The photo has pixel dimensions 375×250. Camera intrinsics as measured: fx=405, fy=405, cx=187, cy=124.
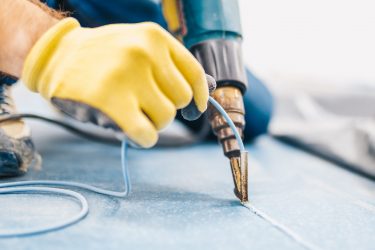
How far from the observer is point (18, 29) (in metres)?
0.43

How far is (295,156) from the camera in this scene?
91 cm

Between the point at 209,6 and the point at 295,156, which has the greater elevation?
the point at 209,6

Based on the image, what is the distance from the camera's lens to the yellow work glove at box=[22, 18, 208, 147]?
35 centimetres

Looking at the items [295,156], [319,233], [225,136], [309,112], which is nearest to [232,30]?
[225,136]

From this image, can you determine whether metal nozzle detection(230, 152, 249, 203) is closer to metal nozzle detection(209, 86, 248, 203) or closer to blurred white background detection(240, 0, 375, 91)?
metal nozzle detection(209, 86, 248, 203)

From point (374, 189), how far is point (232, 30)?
353 mm

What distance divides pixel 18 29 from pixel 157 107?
18 cm

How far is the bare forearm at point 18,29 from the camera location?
0.43m

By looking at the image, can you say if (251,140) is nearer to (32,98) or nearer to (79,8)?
(79,8)

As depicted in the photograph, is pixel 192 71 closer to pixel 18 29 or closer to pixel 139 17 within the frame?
pixel 18 29

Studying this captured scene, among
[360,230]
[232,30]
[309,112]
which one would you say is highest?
[232,30]

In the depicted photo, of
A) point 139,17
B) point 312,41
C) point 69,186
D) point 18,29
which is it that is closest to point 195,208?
point 69,186

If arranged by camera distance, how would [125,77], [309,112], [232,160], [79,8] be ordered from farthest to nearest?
1. [309,112]
2. [79,8]
3. [232,160]
4. [125,77]

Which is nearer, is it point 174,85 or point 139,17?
point 174,85
